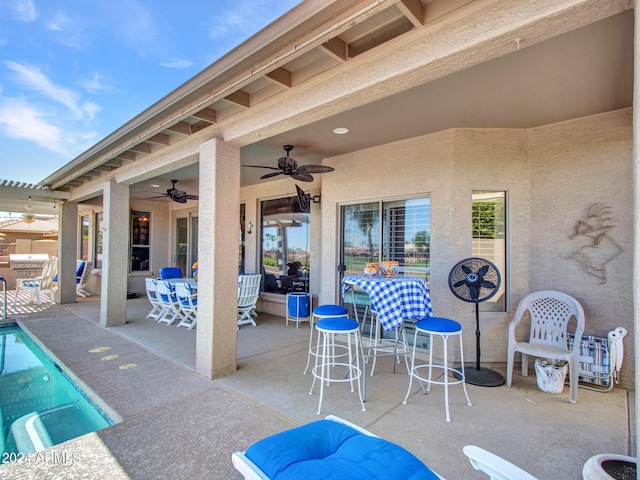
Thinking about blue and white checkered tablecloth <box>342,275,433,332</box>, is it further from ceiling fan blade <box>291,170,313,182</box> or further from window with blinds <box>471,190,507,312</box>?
ceiling fan blade <box>291,170,313,182</box>

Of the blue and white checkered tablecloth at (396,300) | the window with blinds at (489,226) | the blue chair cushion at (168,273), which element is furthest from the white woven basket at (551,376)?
the blue chair cushion at (168,273)

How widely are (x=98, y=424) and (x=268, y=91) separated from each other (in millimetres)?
3561

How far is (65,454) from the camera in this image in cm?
226

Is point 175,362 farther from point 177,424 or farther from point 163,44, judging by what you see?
point 163,44

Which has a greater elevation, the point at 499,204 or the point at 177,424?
the point at 499,204

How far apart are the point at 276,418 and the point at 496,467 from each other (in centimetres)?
197

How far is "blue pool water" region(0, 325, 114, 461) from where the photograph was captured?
283 centimetres

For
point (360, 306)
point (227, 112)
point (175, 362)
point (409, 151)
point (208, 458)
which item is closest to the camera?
point (208, 458)

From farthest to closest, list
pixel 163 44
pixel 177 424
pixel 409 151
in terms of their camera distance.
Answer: pixel 163 44
pixel 409 151
pixel 177 424

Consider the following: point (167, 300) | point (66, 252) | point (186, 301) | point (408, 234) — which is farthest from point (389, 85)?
point (66, 252)

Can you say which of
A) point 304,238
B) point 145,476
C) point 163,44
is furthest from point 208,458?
point 163,44

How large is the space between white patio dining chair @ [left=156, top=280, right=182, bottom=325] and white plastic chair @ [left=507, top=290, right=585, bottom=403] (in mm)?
5583

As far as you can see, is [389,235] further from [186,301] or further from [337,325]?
[186,301]

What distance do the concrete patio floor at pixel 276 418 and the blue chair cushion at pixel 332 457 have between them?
2.58 feet
